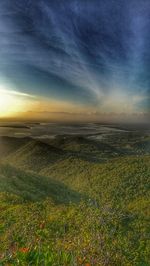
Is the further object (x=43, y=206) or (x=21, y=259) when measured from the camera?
(x=43, y=206)

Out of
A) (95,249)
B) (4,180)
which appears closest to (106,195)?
(4,180)

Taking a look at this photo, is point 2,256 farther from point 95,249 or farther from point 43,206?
point 43,206

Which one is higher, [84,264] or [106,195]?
[84,264]

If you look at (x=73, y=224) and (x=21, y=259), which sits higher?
(x=21, y=259)

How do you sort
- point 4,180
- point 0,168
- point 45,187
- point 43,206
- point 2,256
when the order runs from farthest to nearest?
point 45,187 < point 0,168 < point 4,180 < point 43,206 < point 2,256

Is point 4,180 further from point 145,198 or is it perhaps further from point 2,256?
point 145,198

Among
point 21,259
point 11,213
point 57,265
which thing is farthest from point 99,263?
point 11,213

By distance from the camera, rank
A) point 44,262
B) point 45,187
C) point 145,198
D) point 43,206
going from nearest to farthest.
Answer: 1. point 44,262
2. point 43,206
3. point 45,187
4. point 145,198

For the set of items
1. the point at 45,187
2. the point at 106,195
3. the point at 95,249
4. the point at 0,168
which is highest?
the point at 95,249

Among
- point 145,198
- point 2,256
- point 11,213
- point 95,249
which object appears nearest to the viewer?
point 2,256
